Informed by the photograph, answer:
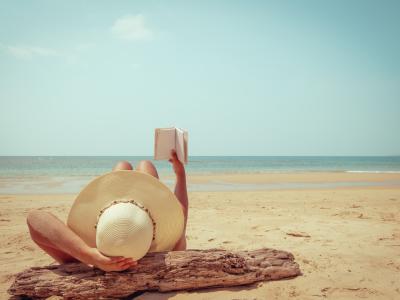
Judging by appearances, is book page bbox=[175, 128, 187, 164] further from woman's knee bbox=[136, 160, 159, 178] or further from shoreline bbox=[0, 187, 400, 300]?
shoreline bbox=[0, 187, 400, 300]

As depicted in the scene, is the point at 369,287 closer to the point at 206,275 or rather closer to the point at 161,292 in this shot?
the point at 206,275

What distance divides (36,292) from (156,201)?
1156mm

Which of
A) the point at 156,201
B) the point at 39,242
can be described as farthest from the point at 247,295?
the point at 39,242

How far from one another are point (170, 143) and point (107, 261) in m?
1.22

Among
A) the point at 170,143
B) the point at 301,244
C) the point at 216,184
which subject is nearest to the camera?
the point at 170,143

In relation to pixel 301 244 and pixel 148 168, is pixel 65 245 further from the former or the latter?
pixel 301 244

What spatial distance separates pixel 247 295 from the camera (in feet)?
8.19

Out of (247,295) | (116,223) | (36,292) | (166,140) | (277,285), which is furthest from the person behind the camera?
(166,140)

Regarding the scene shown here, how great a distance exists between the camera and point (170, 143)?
2.94m

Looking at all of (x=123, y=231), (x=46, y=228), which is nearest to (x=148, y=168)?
(x=123, y=231)

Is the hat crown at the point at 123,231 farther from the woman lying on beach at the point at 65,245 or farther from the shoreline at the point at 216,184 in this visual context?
the shoreline at the point at 216,184

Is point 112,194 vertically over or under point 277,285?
over

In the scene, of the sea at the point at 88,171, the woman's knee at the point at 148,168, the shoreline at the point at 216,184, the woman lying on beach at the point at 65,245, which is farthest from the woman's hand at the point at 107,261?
the sea at the point at 88,171

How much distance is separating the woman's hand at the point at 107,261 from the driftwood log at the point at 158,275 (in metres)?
0.17
